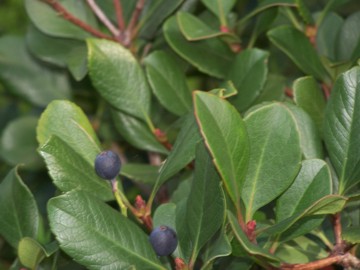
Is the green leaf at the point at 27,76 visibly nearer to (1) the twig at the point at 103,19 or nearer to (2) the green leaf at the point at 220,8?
(1) the twig at the point at 103,19

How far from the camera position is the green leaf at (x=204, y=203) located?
2.82 ft

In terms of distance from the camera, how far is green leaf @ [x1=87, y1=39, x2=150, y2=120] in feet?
3.89

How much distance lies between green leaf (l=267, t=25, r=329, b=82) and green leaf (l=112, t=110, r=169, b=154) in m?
0.24

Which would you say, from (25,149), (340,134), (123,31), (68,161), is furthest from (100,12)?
(340,134)

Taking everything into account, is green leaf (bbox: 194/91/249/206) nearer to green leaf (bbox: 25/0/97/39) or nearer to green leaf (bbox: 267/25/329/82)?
green leaf (bbox: 267/25/329/82)

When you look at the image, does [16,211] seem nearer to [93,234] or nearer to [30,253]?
[30,253]

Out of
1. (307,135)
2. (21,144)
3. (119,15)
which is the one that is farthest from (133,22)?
(307,135)

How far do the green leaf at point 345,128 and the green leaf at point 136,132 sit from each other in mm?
379

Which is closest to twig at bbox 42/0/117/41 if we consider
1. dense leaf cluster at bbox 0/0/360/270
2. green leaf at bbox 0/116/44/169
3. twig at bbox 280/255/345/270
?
dense leaf cluster at bbox 0/0/360/270

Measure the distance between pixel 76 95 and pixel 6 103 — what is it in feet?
1.26

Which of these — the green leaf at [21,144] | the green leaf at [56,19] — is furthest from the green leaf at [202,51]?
the green leaf at [21,144]

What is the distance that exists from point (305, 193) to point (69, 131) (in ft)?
0.97

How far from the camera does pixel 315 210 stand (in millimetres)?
862

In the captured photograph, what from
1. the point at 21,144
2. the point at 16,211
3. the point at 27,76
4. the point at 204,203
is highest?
the point at 204,203
